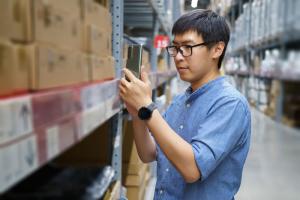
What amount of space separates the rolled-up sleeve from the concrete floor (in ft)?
5.39

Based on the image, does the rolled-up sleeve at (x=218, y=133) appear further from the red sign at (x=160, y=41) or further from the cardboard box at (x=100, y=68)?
the red sign at (x=160, y=41)

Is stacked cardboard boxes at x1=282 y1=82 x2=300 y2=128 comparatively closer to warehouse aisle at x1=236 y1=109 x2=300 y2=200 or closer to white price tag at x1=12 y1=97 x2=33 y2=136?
white price tag at x1=12 y1=97 x2=33 y2=136

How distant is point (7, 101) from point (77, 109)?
28 cm

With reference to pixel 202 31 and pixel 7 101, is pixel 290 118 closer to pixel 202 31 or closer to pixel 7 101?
pixel 202 31

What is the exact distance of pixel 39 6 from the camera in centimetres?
70

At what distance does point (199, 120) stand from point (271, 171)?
9.84 ft

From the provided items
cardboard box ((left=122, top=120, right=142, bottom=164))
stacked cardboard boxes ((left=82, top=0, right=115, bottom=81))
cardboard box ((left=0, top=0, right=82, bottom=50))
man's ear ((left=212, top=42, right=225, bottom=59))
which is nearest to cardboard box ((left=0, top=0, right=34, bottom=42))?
cardboard box ((left=0, top=0, right=82, bottom=50))

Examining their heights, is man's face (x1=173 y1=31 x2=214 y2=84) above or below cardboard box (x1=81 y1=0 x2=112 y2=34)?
below

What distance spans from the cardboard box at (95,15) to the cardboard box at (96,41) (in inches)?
0.7

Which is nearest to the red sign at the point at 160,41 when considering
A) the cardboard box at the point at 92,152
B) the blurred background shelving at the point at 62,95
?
the blurred background shelving at the point at 62,95

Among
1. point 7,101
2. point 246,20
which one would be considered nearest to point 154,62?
point 7,101

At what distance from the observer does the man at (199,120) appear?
1.26 m

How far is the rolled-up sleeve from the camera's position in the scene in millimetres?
1265

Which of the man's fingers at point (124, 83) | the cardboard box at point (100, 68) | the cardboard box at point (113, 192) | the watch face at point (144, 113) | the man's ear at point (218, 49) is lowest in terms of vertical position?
the cardboard box at point (113, 192)
